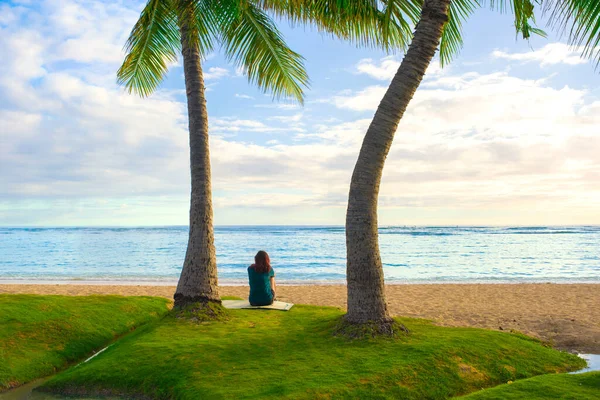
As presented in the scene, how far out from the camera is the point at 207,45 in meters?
9.93

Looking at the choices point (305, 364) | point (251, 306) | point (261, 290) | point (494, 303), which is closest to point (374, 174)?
point (305, 364)

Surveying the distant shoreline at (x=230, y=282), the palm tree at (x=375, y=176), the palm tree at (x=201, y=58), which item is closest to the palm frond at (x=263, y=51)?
the palm tree at (x=201, y=58)

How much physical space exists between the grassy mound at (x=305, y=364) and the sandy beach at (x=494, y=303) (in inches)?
92.0

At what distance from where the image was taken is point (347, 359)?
21.8 ft

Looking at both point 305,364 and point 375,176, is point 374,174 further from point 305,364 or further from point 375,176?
point 305,364

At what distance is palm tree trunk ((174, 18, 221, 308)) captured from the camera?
920 cm

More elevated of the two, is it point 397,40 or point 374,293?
point 397,40

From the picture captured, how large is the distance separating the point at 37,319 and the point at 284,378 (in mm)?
5513

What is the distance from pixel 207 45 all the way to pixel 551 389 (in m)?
8.47

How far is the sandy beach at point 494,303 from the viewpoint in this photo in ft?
34.0

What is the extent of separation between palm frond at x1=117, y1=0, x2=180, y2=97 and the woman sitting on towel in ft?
17.7

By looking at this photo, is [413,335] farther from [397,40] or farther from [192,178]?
[397,40]

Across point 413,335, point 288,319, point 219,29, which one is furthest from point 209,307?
point 219,29

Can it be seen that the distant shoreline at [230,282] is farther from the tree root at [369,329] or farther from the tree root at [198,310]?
the tree root at [369,329]
